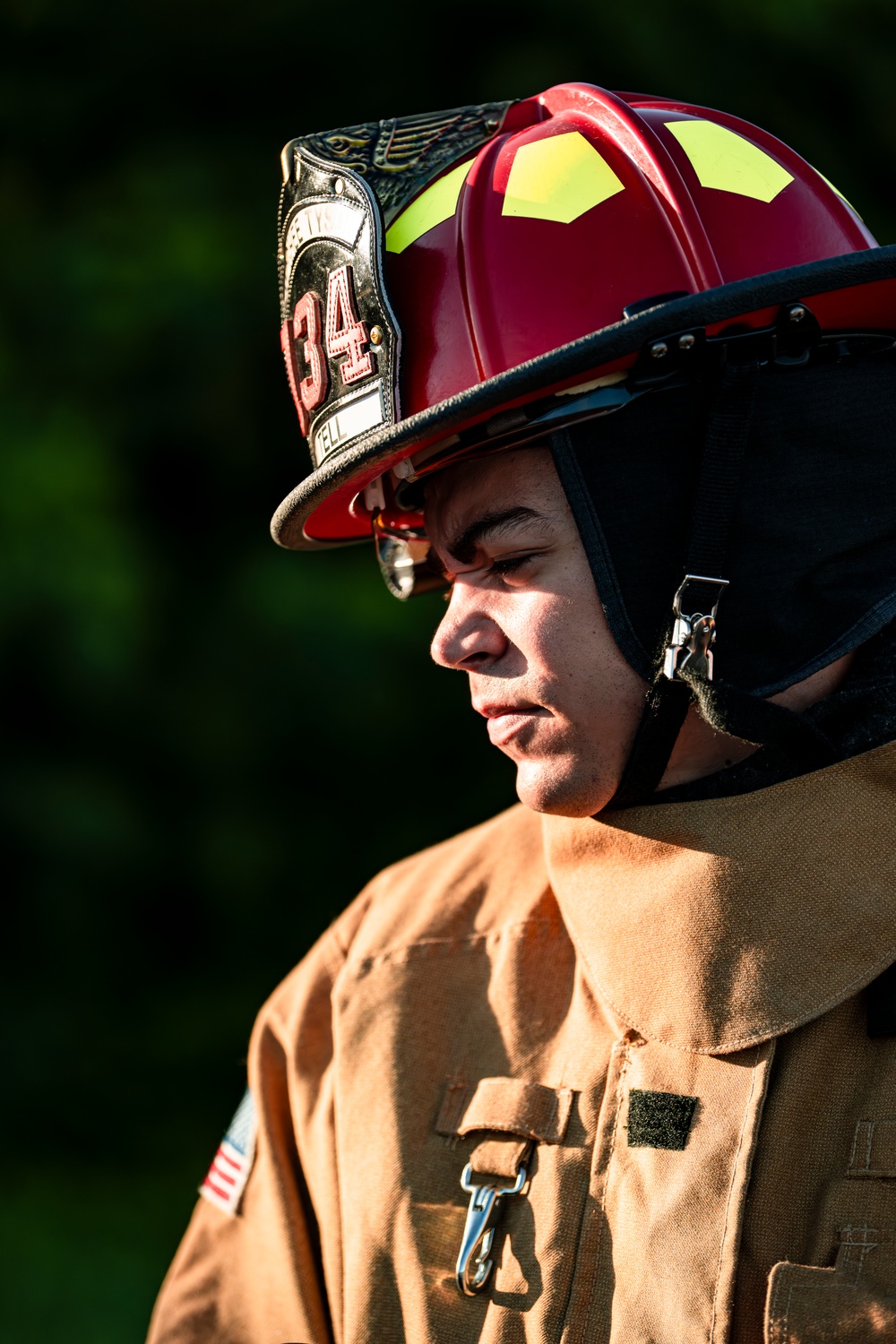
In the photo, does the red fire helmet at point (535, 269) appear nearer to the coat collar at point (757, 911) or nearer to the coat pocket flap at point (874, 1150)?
the coat collar at point (757, 911)

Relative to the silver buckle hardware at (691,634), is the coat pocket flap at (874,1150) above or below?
below

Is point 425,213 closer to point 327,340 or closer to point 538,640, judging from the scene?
point 327,340

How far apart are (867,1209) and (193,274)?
3.39 meters

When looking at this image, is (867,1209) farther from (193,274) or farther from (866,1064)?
(193,274)

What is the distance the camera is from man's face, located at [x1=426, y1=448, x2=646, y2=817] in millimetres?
1931

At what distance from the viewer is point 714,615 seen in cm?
189

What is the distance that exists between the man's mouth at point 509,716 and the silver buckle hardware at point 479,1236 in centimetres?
61

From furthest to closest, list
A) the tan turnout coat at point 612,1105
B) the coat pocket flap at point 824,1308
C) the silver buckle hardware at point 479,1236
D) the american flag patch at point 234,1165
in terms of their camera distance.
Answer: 1. the american flag patch at point 234,1165
2. the silver buckle hardware at point 479,1236
3. the tan turnout coat at point 612,1105
4. the coat pocket flap at point 824,1308

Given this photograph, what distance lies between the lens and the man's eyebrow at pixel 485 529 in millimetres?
1953

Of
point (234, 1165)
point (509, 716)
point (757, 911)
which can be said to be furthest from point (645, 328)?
point (234, 1165)

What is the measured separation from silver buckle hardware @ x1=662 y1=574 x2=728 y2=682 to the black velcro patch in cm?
56

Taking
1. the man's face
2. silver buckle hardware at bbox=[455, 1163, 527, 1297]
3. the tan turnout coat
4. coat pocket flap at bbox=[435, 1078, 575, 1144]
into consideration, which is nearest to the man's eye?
the man's face

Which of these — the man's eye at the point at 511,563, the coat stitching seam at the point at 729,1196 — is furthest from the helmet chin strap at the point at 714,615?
the coat stitching seam at the point at 729,1196

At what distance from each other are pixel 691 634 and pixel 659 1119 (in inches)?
25.2
